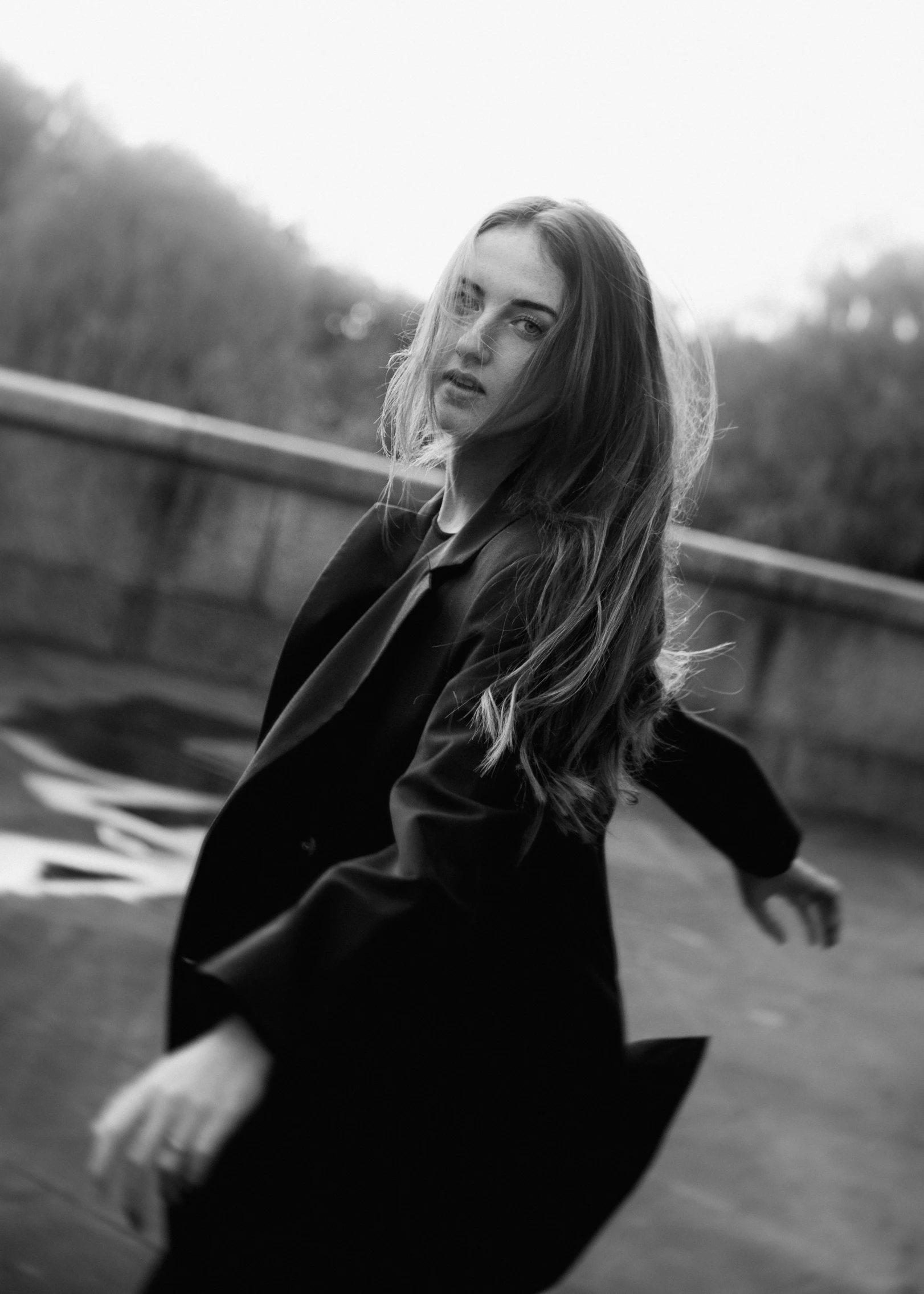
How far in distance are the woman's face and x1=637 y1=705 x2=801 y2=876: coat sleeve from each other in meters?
0.48

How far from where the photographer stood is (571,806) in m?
1.66

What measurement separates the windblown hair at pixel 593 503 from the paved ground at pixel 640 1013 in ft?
1.05

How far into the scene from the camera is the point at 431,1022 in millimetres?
1646

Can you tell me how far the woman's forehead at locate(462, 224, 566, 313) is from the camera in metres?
1.77

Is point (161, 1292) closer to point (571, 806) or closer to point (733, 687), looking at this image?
point (571, 806)

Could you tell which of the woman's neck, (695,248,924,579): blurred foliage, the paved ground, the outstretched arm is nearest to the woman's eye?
the woman's neck

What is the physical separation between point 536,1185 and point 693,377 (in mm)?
928

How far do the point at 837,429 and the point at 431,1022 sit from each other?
21.6 metres

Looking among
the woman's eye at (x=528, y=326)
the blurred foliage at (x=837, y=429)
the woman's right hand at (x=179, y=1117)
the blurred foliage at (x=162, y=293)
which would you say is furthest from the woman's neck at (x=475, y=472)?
the blurred foliage at (x=162, y=293)

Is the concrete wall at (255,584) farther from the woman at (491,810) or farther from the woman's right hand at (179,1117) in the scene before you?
the woman's right hand at (179,1117)

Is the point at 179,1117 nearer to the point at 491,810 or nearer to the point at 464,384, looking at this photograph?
the point at 491,810

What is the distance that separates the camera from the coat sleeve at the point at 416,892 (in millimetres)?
1426

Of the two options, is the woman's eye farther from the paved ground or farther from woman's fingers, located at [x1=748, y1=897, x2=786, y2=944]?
woman's fingers, located at [x1=748, y1=897, x2=786, y2=944]

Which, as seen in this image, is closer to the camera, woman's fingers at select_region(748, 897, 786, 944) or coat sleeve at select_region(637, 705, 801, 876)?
coat sleeve at select_region(637, 705, 801, 876)
